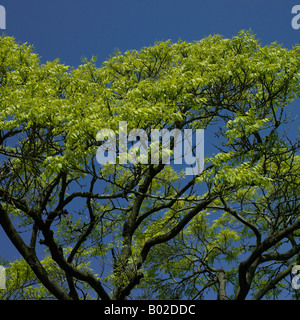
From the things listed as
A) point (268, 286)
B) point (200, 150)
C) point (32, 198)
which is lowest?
point (268, 286)

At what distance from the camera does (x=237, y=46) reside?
14.3 meters

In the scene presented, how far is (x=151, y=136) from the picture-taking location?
36.2 ft

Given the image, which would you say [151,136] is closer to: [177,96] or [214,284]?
[177,96]

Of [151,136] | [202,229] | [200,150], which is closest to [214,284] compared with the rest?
[202,229]

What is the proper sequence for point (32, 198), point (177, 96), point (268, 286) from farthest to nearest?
point (268, 286) < point (177, 96) < point (32, 198)

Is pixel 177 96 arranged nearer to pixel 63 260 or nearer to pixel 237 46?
pixel 237 46
